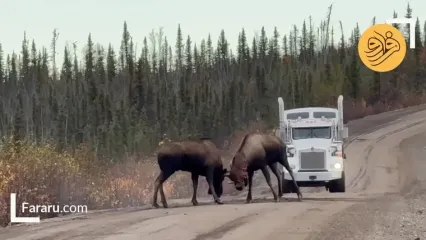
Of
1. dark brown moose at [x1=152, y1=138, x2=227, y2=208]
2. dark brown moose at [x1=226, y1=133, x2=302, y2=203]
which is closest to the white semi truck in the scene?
dark brown moose at [x1=226, y1=133, x2=302, y2=203]

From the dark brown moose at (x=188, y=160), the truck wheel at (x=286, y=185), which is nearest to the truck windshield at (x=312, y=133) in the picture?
the truck wheel at (x=286, y=185)

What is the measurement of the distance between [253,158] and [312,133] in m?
4.69

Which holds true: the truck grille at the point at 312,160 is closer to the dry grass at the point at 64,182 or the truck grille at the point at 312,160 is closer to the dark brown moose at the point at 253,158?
the dark brown moose at the point at 253,158

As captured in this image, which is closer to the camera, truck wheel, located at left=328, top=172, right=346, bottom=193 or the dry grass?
the dry grass

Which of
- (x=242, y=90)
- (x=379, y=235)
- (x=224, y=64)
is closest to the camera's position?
(x=379, y=235)

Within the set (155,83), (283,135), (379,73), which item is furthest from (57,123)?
(283,135)

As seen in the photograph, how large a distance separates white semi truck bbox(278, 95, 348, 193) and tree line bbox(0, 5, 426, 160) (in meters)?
25.1

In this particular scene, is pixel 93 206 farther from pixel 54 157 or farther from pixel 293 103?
pixel 293 103

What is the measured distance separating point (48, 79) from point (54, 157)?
107m

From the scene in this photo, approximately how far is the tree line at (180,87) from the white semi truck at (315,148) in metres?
25.1

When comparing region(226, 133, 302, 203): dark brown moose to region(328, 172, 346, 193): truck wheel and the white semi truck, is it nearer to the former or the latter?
the white semi truck

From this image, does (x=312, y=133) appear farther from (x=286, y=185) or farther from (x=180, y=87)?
(x=180, y=87)

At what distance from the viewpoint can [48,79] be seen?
126 meters

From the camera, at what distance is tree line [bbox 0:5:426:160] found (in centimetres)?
7819
